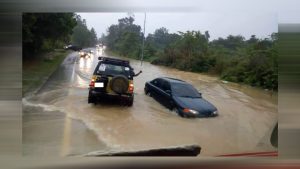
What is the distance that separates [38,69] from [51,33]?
19.7 inches

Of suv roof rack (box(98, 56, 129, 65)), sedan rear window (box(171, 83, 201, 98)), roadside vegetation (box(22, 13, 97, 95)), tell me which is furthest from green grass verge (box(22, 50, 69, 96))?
sedan rear window (box(171, 83, 201, 98))

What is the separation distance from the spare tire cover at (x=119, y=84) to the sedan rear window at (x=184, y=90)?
1.61 feet

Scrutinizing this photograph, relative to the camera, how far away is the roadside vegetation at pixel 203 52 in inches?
147

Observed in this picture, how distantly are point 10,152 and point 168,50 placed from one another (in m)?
1.91

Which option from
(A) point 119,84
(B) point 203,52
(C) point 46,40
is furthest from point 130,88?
(C) point 46,40

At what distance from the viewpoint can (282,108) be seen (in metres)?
3.51

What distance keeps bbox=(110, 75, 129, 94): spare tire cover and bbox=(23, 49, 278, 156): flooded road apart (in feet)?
0.44

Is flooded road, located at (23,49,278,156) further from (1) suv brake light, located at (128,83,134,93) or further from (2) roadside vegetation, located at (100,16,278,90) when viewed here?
(2) roadside vegetation, located at (100,16,278,90)

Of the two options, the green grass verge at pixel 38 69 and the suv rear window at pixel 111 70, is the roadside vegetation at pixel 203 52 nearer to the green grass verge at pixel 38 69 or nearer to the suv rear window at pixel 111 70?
the suv rear window at pixel 111 70

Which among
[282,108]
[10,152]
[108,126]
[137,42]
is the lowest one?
[10,152]

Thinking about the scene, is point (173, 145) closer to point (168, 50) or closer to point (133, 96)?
point (133, 96)

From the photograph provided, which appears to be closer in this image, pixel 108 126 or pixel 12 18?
pixel 12 18

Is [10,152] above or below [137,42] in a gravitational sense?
below

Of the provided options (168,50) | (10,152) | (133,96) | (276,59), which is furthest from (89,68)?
(276,59)
